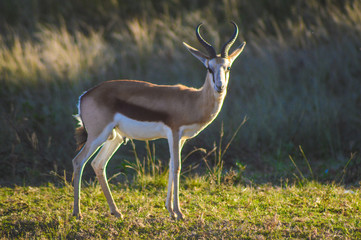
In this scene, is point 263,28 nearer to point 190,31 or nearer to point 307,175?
point 190,31

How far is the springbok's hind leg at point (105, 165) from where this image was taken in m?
5.32

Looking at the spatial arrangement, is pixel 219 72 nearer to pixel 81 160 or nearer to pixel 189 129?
pixel 189 129

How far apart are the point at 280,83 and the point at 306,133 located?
5.22 feet

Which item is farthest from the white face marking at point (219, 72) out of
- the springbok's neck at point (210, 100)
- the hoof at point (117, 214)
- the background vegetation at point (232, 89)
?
the hoof at point (117, 214)

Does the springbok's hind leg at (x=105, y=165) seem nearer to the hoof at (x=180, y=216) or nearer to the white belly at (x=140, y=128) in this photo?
the white belly at (x=140, y=128)

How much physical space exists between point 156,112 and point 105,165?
91 centimetres

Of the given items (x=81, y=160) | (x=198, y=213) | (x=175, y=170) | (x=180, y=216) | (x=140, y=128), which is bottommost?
(x=198, y=213)

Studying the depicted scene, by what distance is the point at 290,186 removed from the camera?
21.6ft

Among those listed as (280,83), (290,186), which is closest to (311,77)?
(280,83)

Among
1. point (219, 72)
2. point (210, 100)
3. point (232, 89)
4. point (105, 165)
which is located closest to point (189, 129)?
point (210, 100)

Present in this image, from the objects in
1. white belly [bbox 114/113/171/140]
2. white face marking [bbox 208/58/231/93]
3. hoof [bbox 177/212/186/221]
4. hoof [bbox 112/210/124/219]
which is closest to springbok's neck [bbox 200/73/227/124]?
white face marking [bbox 208/58/231/93]

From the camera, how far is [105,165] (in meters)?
5.50

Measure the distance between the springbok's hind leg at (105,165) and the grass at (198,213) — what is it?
119 mm

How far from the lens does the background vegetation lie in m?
7.41
